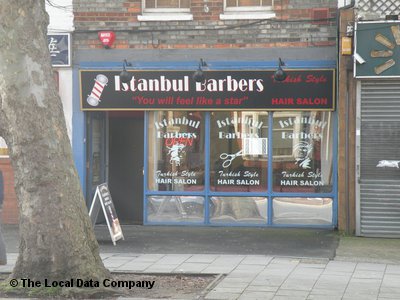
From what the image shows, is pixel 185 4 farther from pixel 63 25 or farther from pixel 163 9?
pixel 63 25

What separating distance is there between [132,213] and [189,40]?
3863 mm

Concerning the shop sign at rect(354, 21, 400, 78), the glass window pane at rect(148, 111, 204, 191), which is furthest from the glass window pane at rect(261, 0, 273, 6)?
the glass window pane at rect(148, 111, 204, 191)

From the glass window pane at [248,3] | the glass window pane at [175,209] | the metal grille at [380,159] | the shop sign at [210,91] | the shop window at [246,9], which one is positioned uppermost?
the glass window pane at [248,3]

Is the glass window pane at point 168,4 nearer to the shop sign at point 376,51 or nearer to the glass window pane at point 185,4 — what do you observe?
the glass window pane at point 185,4

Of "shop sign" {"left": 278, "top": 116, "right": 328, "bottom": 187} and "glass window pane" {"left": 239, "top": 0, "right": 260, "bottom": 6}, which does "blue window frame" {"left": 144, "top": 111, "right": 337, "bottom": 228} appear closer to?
"shop sign" {"left": 278, "top": 116, "right": 328, "bottom": 187}

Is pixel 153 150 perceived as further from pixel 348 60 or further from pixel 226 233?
pixel 348 60

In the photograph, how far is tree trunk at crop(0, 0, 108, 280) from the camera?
25.1 feet

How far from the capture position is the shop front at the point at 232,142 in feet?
43.2

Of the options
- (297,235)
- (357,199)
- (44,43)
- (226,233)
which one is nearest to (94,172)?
(226,233)

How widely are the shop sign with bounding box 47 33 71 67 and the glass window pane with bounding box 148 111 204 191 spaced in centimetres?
196

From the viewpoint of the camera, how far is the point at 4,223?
13.9 m

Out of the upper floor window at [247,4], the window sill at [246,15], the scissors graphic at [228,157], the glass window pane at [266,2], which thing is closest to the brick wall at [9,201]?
the scissors graphic at [228,157]

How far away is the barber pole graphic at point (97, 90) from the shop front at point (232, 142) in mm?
19

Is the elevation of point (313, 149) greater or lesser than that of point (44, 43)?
lesser
